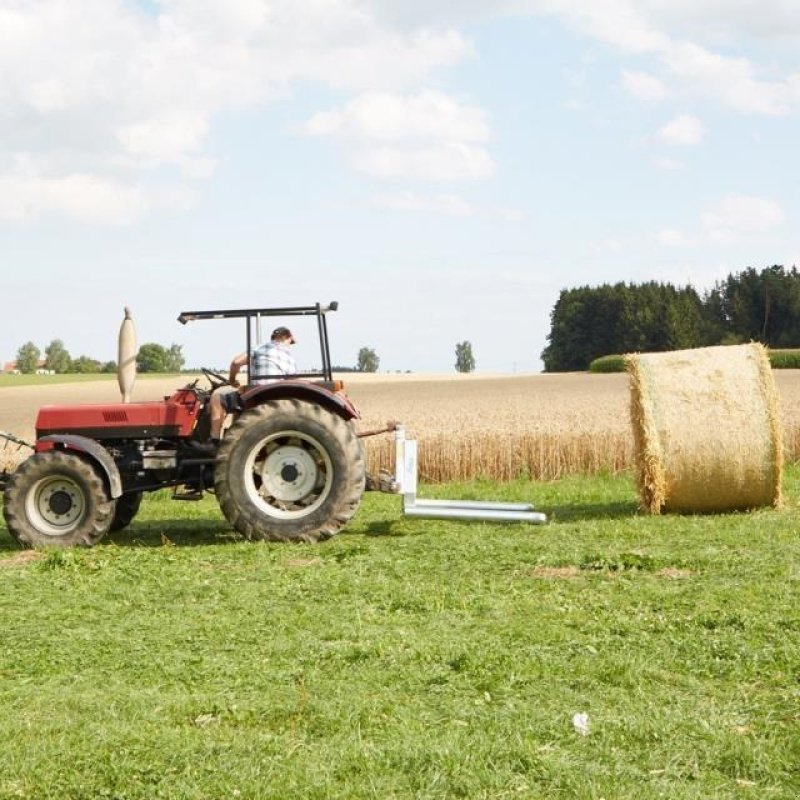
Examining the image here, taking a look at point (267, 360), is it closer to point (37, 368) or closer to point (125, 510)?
point (125, 510)

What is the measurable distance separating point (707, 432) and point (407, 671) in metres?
5.71

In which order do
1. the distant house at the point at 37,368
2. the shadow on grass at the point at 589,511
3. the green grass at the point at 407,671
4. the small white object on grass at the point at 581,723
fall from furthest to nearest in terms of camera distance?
the distant house at the point at 37,368
the shadow on grass at the point at 589,511
the small white object on grass at the point at 581,723
the green grass at the point at 407,671

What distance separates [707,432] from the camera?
10320mm

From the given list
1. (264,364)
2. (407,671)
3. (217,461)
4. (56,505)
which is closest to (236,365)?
(264,364)

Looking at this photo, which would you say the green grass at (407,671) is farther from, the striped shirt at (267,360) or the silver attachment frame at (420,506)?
the striped shirt at (267,360)

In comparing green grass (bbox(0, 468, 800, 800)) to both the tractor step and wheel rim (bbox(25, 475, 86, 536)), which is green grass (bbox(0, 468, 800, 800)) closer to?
wheel rim (bbox(25, 475, 86, 536))

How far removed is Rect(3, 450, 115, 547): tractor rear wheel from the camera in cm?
943

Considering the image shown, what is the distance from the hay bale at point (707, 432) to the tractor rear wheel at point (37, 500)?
470 centimetres

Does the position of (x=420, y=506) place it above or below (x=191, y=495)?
below

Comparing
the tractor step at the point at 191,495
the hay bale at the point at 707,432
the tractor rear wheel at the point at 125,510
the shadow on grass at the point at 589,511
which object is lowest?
the shadow on grass at the point at 589,511

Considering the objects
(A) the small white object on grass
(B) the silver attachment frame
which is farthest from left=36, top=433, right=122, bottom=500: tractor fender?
(A) the small white object on grass

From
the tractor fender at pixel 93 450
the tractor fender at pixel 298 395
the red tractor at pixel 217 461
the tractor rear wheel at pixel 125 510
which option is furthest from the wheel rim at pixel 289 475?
the tractor rear wheel at pixel 125 510

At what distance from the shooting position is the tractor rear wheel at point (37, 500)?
30.9 ft

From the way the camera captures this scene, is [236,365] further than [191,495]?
No
